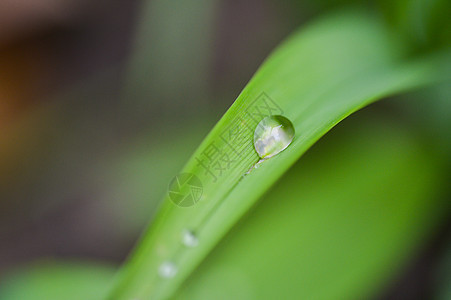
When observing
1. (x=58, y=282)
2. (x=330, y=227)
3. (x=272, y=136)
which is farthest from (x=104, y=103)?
(x=272, y=136)

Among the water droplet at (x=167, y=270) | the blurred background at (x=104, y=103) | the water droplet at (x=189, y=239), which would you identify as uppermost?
the blurred background at (x=104, y=103)

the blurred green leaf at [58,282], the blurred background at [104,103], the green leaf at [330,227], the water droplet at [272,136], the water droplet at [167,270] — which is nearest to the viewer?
the water droplet at [272,136]

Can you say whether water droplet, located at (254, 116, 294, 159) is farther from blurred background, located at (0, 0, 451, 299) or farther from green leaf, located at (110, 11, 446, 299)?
blurred background, located at (0, 0, 451, 299)

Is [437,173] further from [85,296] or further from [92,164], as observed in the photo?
[92,164]

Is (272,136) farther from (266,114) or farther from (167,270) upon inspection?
(167,270)

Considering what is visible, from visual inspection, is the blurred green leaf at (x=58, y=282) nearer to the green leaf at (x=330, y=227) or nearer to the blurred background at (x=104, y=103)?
the blurred background at (x=104, y=103)

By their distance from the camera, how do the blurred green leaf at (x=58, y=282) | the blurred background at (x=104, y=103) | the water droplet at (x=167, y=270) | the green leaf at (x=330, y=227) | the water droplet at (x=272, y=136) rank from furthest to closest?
the blurred background at (x=104, y=103)
the blurred green leaf at (x=58, y=282)
the green leaf at (x=330, y=227)
the water droplet at (x=167, y=270)
the water droplet at (x=272, y=136)

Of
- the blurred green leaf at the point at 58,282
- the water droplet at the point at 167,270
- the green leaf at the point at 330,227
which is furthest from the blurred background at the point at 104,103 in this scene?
the water droplet at the point at 167,270
